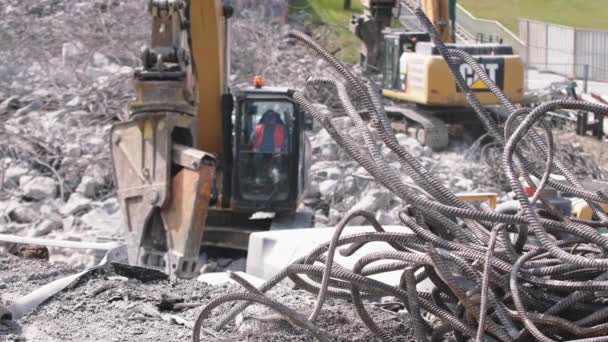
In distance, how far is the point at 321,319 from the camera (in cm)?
498

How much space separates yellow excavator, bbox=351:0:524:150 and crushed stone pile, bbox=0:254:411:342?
39.1 ft

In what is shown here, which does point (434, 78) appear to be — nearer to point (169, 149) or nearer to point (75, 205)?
point (75, 205)

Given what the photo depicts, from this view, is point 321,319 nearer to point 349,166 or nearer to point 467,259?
point 467,259

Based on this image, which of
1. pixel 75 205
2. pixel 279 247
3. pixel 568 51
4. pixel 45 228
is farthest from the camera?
pixel 568 51

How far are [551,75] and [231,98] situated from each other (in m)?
22.1

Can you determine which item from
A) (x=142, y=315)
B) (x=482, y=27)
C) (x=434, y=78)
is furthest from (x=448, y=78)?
(x=482, y=27)

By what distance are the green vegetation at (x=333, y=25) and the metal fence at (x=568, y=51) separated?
5.55 meters

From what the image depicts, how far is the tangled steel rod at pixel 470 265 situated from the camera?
4.16 meters

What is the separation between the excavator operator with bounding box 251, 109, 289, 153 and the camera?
1142 cm

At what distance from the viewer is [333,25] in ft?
103

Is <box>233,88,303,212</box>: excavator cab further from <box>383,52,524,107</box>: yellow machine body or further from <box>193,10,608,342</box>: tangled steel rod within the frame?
<box>383,52,524,107</box>: yellow machine body

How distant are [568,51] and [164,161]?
2722 cm

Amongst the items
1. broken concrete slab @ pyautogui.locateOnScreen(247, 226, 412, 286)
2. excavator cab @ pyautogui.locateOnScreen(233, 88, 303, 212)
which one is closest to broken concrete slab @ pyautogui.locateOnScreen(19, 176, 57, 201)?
excavator cab @ pyautogui.locateOnScreen(233, 88, 303, 212)

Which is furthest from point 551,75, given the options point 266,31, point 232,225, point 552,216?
point 552,216
